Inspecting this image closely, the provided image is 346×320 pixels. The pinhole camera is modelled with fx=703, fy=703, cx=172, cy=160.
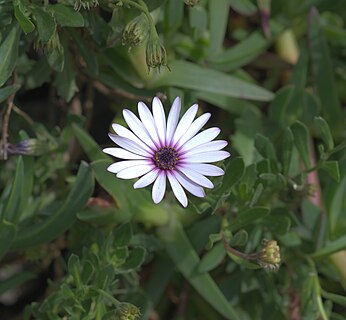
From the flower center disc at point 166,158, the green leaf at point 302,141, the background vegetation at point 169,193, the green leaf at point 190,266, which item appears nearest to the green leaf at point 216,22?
the background vegetation at point 169,193

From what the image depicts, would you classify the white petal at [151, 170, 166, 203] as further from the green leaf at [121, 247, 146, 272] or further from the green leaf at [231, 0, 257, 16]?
the green leaf at [231, 0, 257, 16]

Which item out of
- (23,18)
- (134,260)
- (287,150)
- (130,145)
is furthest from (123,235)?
(23,18)

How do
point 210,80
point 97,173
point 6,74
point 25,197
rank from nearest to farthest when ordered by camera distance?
point 6,74, point 97,173, point 25,197, point 210,80

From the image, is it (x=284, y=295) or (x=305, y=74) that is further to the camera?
(x=305, y=74)

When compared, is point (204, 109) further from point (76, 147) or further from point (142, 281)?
point (142, 281)

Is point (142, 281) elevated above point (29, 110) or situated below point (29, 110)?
below

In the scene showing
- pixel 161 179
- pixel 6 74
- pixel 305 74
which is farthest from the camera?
pixel 305 74

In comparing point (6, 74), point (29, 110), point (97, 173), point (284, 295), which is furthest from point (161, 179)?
point (29, 110)
